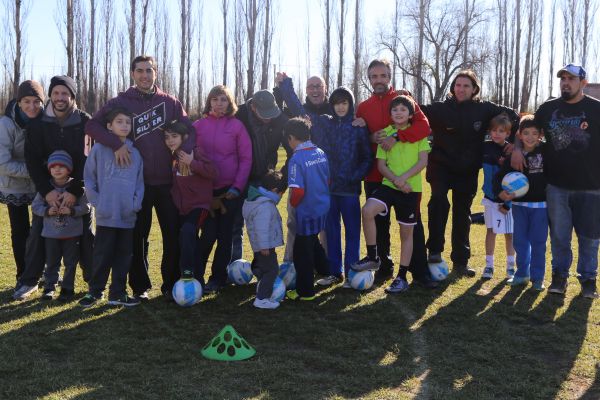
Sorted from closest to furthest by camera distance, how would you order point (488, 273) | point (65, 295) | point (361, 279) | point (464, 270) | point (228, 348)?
point (228, 348) → point (65, 295) → point (361, 279) → point (488, 273) → point (464, 270)

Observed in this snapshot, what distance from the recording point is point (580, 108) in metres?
5.59

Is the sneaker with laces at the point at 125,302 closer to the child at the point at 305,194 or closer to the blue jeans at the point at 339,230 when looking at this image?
the child at the point at 305,194

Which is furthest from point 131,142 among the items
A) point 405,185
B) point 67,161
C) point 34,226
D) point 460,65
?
point 460,65

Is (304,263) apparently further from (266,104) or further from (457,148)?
(457,148)

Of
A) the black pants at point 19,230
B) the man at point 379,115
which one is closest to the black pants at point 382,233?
the man at point 379,115

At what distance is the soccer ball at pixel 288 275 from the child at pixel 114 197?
1.51 m

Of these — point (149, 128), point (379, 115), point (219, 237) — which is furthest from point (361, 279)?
point (149, 128)

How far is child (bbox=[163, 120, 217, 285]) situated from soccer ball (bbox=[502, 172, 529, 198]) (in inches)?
120

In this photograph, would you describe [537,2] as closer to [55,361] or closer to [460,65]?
[460,65]

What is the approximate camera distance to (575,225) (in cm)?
580

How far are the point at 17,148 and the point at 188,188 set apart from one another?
1871 millimetres

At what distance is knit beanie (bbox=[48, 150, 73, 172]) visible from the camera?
5.34m

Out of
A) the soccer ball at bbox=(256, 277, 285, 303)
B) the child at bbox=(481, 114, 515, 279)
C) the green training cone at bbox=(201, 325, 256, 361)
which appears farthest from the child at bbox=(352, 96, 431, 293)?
the green training cone at bbox=(201, 325, 256, 361)

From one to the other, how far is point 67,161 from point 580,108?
500 centimetres
